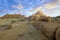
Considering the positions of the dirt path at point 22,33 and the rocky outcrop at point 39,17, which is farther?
the rocky outcrop at point 39,17

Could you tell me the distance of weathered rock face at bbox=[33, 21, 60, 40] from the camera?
4.91 meters

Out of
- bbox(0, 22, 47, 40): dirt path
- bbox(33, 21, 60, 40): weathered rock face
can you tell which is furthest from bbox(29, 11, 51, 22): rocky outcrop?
bbox(0, 22, 47, 40): dirt path

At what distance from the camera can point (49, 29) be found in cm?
505

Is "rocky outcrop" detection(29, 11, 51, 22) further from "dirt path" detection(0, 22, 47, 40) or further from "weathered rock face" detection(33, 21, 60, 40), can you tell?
"dirt path" detection(0, 22, 47, 40)

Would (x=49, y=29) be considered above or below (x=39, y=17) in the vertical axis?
below

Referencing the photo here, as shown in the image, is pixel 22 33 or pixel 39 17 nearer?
pixel 22 33

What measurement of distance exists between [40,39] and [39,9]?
3.33ft

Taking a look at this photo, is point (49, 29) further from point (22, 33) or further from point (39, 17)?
point (22, 33)

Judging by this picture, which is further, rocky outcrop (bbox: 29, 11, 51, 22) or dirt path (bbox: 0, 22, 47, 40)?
rocky outcrop (bbox: 29, 11, 51, 22)

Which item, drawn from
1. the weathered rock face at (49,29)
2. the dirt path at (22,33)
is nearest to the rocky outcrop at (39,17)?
the weathered rock face at (49,29)

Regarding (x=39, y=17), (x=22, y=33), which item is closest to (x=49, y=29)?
(x=39, y=17)

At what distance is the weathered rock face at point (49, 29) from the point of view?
491cm

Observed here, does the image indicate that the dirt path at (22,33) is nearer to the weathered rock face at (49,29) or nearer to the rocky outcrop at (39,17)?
the weathered rock face at (49,29)

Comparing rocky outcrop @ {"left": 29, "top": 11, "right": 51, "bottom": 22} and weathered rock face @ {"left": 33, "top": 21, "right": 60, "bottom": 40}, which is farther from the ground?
rocky outcrop @ {"left": 29, "top": 11, "right": 51, "bottom": 22}
